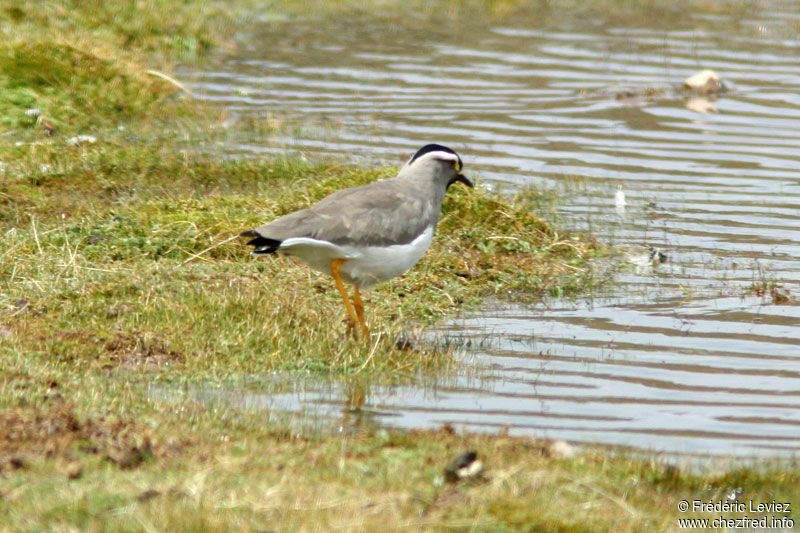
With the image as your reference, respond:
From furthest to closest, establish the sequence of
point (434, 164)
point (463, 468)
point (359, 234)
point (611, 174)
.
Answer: point (611, 174) → point (434, 164) → point (359, 234) → point (463, 468)

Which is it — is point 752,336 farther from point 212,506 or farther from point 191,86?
point 191,86

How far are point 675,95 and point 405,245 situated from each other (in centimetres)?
994

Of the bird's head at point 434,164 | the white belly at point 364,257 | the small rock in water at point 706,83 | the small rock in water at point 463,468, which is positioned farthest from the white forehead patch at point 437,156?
the small rock in water at point 706,83

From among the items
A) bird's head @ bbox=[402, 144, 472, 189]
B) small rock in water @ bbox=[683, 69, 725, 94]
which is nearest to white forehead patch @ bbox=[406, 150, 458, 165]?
bird's head @ bbox=[402, 144, 472, 189]

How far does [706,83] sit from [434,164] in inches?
367

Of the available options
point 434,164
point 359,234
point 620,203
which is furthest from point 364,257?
point 620,203

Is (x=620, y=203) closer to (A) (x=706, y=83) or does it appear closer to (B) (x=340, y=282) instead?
(B) (x=340, y=282)

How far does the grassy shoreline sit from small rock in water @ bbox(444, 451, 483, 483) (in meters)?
0.07

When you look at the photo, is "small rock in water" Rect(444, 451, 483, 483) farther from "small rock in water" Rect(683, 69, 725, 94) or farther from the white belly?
"small rock in water" Rect(683, 69, 725, 94)

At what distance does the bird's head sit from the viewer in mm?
9383

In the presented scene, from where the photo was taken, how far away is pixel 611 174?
1388 cm

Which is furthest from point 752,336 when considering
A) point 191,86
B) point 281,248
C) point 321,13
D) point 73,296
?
point 321,13

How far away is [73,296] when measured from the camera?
354 inches

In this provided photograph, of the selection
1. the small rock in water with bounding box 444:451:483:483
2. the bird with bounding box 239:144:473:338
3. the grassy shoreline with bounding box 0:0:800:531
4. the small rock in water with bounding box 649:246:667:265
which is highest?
the bird with bounding box 239:144:473:338
